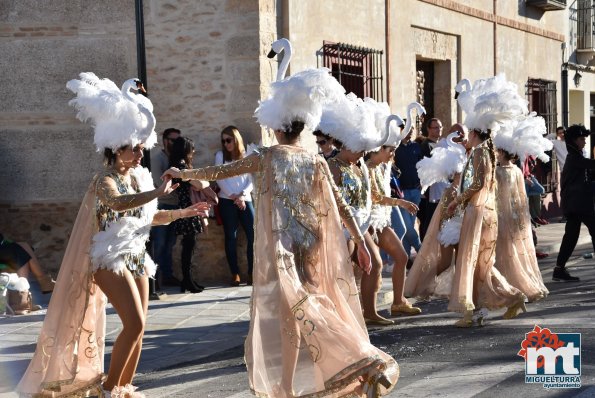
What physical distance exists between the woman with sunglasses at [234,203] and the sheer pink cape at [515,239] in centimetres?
319

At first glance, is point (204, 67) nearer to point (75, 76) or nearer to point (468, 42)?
point (75, 76)

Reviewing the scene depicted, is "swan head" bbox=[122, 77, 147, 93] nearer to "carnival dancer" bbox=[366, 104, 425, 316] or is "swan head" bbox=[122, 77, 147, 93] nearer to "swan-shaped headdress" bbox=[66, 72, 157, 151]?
"swan-shaped headdress" bbox=[66, 72, 157, 151]

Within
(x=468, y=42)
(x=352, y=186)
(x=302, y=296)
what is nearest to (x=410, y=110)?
(x=352, y=186)

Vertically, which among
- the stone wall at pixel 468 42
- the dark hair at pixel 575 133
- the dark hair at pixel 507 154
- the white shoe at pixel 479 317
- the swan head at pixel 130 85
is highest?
the stone wall at pixel 468 42

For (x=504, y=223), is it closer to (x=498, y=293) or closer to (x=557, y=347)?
(x=498, y=293)

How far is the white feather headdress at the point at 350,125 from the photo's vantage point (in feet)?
28.9

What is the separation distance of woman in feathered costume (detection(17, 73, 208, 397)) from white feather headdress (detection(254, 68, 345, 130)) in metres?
0.74

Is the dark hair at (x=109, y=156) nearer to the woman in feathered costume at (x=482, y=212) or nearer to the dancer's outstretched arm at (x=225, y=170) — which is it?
the dancer's outstretched arm at (x=225, y=170)

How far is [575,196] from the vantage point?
41.5 feet

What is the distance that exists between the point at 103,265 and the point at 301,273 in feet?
3.84

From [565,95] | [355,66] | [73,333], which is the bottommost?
[73,333]

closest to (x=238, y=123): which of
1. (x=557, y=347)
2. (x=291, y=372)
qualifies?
(x=557, y=347)

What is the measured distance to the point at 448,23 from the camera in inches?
749

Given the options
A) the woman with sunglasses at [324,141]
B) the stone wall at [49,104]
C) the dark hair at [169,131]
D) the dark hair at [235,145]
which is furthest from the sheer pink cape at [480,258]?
the stone wall at [49,104]
